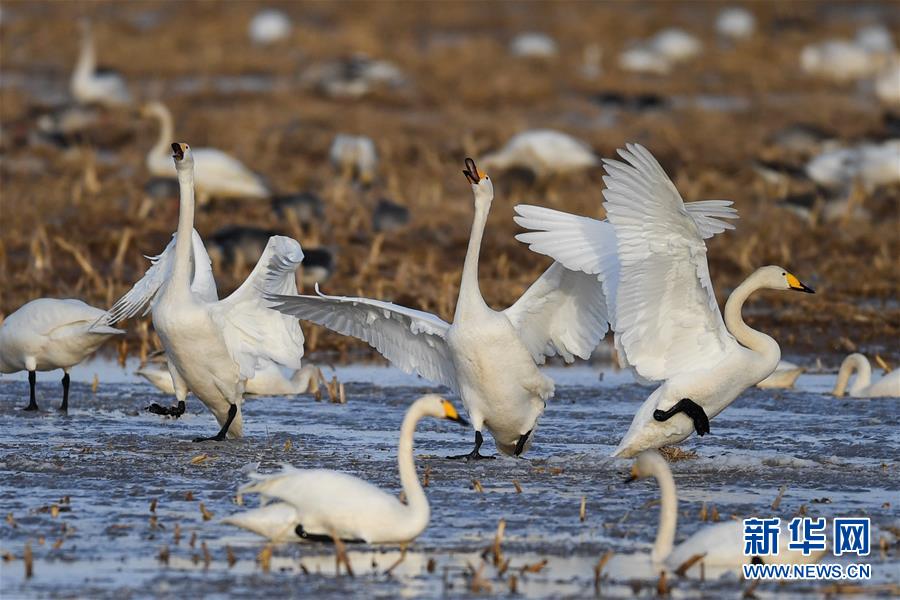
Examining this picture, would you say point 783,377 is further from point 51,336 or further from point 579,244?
point 51,336

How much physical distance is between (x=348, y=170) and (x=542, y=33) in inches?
722

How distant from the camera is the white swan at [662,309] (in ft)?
25.9

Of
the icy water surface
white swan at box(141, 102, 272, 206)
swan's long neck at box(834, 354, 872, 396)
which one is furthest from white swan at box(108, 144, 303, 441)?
white swan at box(141, 102, 272, 206)

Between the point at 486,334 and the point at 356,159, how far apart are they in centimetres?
1012

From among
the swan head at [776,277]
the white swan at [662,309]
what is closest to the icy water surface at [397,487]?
the white swan at [662,309]

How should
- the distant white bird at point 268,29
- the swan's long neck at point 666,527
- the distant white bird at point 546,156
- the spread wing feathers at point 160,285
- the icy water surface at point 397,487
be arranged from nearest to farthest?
the icy water surface at point 397,487
the swan's long neck at point 666,527
the spread wing feathers at point 160,285
the distant white bird at point 546,156
the distant white bird at point 268,29

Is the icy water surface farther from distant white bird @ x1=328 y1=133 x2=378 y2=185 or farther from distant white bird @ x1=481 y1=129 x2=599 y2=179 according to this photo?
distant white bird @ x1=481 y1=129 x2=599 y2=179

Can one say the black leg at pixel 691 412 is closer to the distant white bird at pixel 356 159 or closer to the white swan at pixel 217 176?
the white swan at pixel 217 176

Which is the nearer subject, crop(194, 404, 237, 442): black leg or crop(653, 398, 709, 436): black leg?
crop(653, 398, 709, 436): black leg

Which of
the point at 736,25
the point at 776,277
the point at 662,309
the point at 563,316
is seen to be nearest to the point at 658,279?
the point at 662,309

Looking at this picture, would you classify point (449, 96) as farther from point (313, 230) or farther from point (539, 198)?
point (313, 230)

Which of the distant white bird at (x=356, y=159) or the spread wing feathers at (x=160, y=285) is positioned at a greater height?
the distant white bird at (x=356, y=159)

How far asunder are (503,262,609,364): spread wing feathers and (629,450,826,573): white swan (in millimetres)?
2739

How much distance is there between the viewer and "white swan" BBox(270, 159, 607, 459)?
26.9 feet
